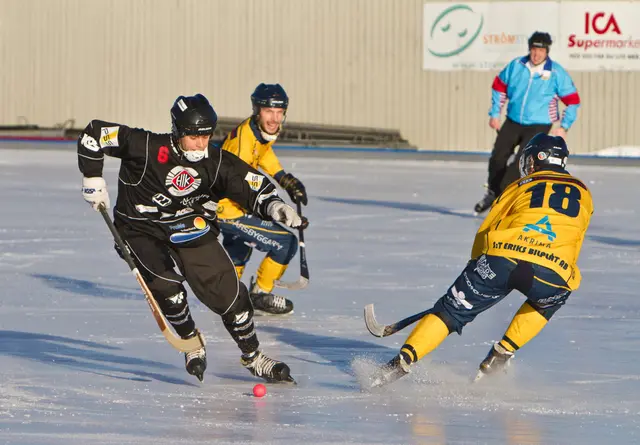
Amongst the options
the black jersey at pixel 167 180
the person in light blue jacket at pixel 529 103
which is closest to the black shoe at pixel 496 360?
the black jersey at pixel 167 180

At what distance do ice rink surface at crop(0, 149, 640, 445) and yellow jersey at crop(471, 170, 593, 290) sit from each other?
55cm

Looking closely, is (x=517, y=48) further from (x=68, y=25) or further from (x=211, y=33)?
(x=68, y=25)

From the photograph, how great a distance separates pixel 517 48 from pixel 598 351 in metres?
15.1

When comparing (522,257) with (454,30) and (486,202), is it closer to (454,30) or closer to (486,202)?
(486,202)

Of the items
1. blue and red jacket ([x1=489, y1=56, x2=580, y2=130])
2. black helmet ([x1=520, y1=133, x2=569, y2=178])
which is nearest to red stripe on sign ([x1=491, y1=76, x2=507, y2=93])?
blue and red jacket ([x1=489, y1=56, x2=580, y2=130])

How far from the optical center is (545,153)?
16.8ft

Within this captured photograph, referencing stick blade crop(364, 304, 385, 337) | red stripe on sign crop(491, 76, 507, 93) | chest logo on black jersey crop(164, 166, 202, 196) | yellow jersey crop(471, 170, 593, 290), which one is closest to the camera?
yellow jersey crop(471, 170, 593, 290)

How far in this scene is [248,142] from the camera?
6785 mm

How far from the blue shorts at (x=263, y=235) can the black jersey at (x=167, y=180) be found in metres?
1.57

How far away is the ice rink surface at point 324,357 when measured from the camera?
14.6ft

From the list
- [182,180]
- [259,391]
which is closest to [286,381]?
[259,391]

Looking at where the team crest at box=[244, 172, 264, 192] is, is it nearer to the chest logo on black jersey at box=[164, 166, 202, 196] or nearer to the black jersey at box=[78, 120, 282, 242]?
the black jersey at box=[78, 120, 282, 242]

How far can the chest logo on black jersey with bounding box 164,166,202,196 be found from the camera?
5004mm

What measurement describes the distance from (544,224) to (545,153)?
1.20 ft
